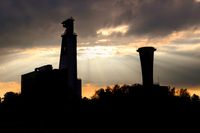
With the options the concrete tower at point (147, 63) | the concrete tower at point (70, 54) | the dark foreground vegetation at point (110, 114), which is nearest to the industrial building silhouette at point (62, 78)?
the concrete tower at point (70, 54)

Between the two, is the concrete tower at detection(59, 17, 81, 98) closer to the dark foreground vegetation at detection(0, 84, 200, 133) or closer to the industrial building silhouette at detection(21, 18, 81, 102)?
the industrial building silhouette at detection(21, 18, 81, 102)

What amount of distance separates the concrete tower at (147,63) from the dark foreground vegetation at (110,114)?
11900 mm

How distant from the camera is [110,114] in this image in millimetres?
99062

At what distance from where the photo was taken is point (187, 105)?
349 ft

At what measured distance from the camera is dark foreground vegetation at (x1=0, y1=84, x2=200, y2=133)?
95.2 meters

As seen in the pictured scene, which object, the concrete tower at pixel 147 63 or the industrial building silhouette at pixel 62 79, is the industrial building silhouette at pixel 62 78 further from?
the concrete tower at pixel 147 63

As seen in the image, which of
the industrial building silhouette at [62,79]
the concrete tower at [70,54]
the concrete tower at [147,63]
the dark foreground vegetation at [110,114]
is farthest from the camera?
the concrete tower at [147,63]

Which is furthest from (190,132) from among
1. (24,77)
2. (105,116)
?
(24,77)

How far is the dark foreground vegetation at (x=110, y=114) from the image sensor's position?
95.2 m

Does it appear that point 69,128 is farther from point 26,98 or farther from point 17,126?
point 26,98

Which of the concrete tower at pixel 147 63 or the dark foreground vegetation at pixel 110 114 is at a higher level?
the concrete tower at pixel 147 63

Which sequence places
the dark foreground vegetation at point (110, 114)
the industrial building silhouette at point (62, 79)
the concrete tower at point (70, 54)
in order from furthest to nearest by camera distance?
the concrete tower at point (70, 54) < the industrial building silhouette at point (62, 79) < the dark foreground vegetation at point (110, 114)

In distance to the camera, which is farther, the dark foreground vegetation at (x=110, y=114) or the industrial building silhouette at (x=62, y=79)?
the industrial building silhouette at (x=62, y=79)

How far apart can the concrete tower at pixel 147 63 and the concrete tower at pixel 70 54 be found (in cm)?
2422
